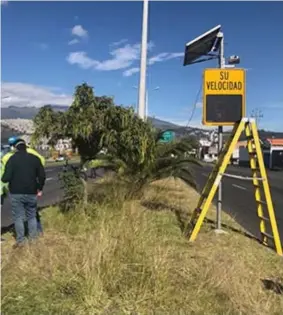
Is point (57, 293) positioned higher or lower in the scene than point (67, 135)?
lower

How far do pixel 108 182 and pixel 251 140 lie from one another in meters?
5.05

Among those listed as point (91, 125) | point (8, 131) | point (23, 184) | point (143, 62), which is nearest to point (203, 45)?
point (91, 125)

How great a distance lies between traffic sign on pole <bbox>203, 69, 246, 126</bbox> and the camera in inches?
370

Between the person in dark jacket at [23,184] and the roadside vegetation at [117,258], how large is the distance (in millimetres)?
326

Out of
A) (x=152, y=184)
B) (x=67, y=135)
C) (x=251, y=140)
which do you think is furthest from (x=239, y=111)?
(x=152, y=184)

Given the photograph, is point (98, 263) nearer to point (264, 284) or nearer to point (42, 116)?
point (264, 284)

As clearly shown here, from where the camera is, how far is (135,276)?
5.39m

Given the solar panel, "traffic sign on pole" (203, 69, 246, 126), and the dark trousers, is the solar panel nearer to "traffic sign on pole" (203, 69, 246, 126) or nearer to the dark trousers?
"traffic sign on pole" (203, 69, 246, 126)

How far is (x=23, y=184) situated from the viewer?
26.2ft

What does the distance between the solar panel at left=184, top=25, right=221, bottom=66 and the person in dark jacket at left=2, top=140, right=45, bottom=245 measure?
4168mm

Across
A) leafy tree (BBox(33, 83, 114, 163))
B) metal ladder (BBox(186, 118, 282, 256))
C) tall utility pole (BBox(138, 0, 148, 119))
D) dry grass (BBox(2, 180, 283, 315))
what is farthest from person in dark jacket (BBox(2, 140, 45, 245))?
tall utility pole (BBox(138, 0, 148, 119))

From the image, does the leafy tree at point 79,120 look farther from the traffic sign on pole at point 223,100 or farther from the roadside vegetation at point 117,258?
the traffic sign on pole at point 223,100

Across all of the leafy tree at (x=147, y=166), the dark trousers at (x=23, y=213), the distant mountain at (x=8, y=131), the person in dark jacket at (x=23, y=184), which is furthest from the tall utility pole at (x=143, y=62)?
the dark trousers at (x=23, y=213)

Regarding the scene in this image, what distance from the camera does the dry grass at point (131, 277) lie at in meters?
5.00
